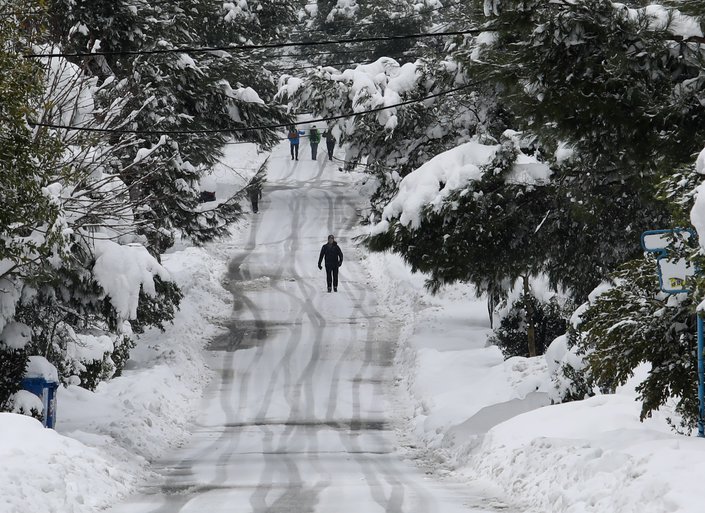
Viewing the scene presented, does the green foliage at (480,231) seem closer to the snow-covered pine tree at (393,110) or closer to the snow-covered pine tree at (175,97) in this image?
the snow-covered pine tree at (393,110)

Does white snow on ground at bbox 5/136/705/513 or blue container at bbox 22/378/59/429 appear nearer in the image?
white snow on ground at bbox 5/136/705/513

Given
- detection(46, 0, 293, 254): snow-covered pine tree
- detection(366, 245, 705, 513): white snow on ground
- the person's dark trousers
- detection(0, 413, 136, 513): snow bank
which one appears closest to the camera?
detection(366, 245, 705, 513): white snow on ground

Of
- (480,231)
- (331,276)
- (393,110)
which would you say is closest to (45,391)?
(480,231)

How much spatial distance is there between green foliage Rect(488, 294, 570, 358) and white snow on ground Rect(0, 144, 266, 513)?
6275mm

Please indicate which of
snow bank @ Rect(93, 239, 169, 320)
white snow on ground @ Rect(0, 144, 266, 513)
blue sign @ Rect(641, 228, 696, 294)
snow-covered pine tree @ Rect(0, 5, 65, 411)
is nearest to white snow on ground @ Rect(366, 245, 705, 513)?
blue sign @ Rect(641, 228, 696, 294)

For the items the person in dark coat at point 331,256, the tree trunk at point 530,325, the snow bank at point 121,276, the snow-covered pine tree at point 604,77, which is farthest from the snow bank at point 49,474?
the person in dark coat at point 331,256

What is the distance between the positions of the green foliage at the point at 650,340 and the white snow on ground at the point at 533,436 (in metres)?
0.48

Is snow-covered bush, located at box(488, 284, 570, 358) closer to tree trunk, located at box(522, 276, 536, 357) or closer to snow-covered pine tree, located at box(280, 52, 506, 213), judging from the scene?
tree trunk, located at box(522, 276, 536, 357)

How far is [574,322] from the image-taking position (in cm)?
1376

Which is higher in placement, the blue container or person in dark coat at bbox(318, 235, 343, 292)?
person in dark coat at bbox(318, 235, 343, 292)

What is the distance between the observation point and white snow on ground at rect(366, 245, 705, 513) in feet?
28.0

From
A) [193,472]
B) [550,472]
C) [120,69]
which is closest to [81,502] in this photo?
[193,472]

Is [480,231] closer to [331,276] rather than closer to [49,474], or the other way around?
[49,474]

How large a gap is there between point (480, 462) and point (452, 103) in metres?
10.5
